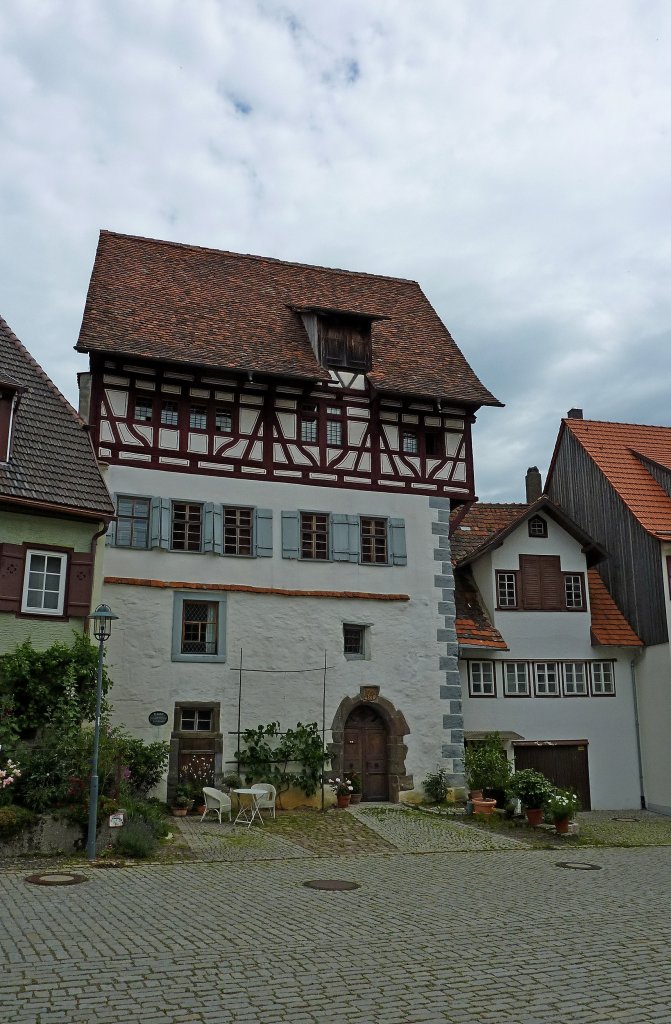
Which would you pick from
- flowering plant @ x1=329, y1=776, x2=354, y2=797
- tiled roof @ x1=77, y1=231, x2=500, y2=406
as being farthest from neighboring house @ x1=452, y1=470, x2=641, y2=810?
tiled roof @ x1=77, y1=231, x2=500, y2=406

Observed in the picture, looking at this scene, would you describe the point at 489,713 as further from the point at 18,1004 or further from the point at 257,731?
the point at 18,1004

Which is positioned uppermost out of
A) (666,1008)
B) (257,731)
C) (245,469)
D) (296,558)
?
(245,469)

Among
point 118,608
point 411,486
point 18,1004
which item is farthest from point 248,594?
point 18,1004

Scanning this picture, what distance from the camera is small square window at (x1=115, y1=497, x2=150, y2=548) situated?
2086 centimetres

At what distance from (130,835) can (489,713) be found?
12.2 metres

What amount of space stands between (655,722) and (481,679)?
478 centimetres

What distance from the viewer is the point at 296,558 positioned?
73.0 feet

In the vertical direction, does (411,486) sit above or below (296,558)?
above

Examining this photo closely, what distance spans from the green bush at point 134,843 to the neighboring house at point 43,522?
4.05 meters

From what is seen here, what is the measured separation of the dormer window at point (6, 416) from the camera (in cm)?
1742

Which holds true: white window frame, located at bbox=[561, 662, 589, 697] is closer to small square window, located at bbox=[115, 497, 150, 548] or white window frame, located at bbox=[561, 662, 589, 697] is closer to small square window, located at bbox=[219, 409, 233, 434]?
small square window, located at bbox=[219, 409, 233, 434]

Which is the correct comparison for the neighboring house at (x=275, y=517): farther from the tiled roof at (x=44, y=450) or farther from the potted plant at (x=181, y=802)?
the tiled roof at (x=44, y=450)

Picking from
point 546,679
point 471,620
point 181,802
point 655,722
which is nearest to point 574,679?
point 546,679

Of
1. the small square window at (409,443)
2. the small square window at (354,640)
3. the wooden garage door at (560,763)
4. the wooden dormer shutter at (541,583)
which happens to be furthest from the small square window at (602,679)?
the small square window at (409,443)
